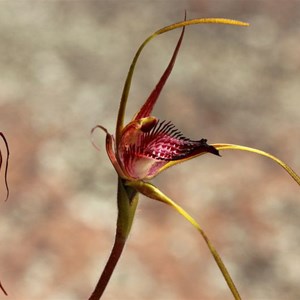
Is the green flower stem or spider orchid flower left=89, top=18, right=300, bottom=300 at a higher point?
spider orchid flower left=89, top=18, right=300, bottom=300

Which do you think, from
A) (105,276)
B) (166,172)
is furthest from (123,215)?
(166,172)

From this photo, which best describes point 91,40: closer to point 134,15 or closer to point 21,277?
point 134,15

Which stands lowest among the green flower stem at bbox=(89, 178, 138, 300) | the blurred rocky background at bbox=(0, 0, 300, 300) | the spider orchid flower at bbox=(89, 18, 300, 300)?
the green flower stem at bbox=(89, 178, 138, 300)

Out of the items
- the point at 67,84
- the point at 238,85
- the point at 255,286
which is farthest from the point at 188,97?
the point at 255,286

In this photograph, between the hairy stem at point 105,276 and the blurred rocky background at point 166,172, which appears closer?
the hairy stem at point 105,276

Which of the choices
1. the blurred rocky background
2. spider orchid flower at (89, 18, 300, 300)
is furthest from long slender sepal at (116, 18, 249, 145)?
the blurred rocky background

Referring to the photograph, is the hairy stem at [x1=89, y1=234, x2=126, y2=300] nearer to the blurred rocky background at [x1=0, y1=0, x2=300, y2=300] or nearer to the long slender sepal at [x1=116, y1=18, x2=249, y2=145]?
the long slender sepal at [x1=116, y1=18, x2=249, y2=145]

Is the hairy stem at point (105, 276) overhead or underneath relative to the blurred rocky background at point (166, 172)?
underneath

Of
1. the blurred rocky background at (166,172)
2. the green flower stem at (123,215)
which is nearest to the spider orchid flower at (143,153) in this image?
the green flower stem at (123,215)

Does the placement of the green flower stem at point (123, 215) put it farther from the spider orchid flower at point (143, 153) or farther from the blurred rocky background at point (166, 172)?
the blurred rocky background at point (166, 172)
